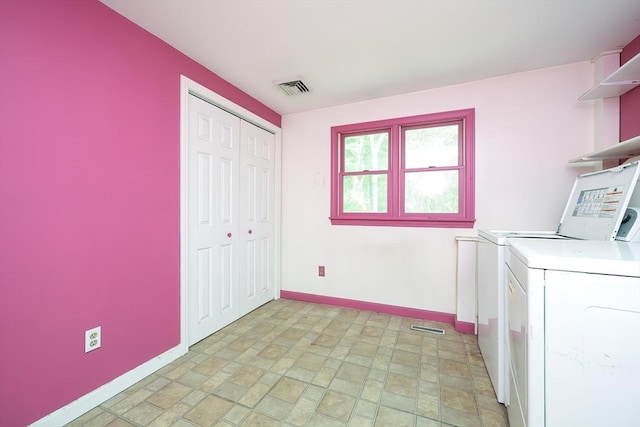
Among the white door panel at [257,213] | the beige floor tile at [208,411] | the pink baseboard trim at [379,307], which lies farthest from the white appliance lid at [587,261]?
the white door panel at [257,213]

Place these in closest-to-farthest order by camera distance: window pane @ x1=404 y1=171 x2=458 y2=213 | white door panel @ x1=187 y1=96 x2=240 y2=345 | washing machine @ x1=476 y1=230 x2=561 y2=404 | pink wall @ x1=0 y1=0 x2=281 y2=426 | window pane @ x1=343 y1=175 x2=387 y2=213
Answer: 1. pink wall @ x1=0 y1=0 x2=281 y2=426
2. washing machine @ x1=476 y1=230 x2=561 y2=404
3. white door panel @ x1=187 y1=96 x2=240 y2=345
4. window pane @ x1=404 y1=171 x2=458 y2=213
5. window pane @ x1=343 y1=175 x2=387 y2=213

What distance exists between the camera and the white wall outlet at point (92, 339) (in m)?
Result: 1.45

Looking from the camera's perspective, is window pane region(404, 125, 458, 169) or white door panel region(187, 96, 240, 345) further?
window pane region(404, 125, 458, 169)

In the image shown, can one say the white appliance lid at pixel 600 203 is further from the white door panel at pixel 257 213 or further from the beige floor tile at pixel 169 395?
the white door panel at pixel 257 213

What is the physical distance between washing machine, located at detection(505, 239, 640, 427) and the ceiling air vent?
233cm

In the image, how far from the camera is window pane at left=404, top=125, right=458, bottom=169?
2.62 metres

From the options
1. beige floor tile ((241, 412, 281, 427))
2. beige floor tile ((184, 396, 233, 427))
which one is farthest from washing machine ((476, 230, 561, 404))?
beige floor tile ((184, 396, 233, 427))

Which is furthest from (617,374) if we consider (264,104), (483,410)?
(264,104)

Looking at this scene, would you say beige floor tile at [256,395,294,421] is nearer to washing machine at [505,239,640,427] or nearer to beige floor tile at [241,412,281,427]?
beige floor tile at [241,412,281,427]

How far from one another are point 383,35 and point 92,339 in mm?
2744

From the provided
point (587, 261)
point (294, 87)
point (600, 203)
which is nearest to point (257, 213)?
point (294, 87)

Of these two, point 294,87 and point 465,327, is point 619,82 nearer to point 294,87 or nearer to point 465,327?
point 465,327

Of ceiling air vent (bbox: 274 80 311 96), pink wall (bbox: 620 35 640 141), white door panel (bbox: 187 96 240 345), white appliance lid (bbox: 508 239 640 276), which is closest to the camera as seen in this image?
white appliance lid (bbox: 508 239 640 276)

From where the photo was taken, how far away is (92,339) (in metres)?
1.48
